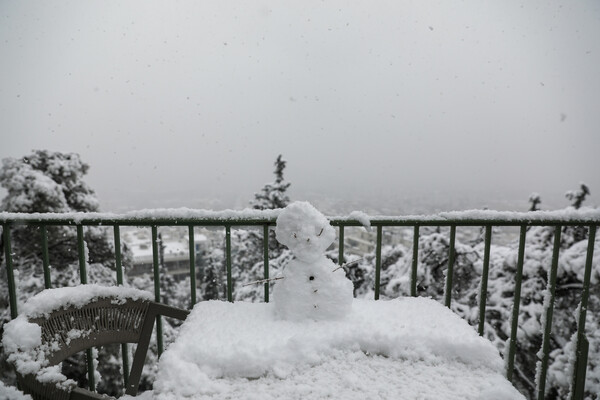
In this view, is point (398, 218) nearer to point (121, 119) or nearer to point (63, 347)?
point (63, 347)

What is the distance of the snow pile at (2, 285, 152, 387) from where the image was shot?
3.70ft

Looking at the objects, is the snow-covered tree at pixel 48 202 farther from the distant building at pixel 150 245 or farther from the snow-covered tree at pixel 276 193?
the snow-covered tree at pixel 276 193

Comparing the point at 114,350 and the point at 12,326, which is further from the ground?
the point at 12,326

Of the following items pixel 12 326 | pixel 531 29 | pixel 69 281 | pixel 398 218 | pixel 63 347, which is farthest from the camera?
pixel 531 29

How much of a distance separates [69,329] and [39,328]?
0.86ft

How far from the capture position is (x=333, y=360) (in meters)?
1.15

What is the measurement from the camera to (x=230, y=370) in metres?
1.09

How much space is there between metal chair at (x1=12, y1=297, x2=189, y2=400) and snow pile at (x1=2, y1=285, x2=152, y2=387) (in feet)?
0.07

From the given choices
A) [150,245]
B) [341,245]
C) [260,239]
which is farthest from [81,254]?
[260,239]

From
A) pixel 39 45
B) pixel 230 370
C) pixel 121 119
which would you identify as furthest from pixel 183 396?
pixel 121 119

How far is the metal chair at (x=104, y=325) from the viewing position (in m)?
1.48

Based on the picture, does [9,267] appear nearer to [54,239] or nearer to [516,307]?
[516,307]

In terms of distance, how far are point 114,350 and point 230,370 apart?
9.71 meters

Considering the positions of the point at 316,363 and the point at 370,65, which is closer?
the point at 316,363
